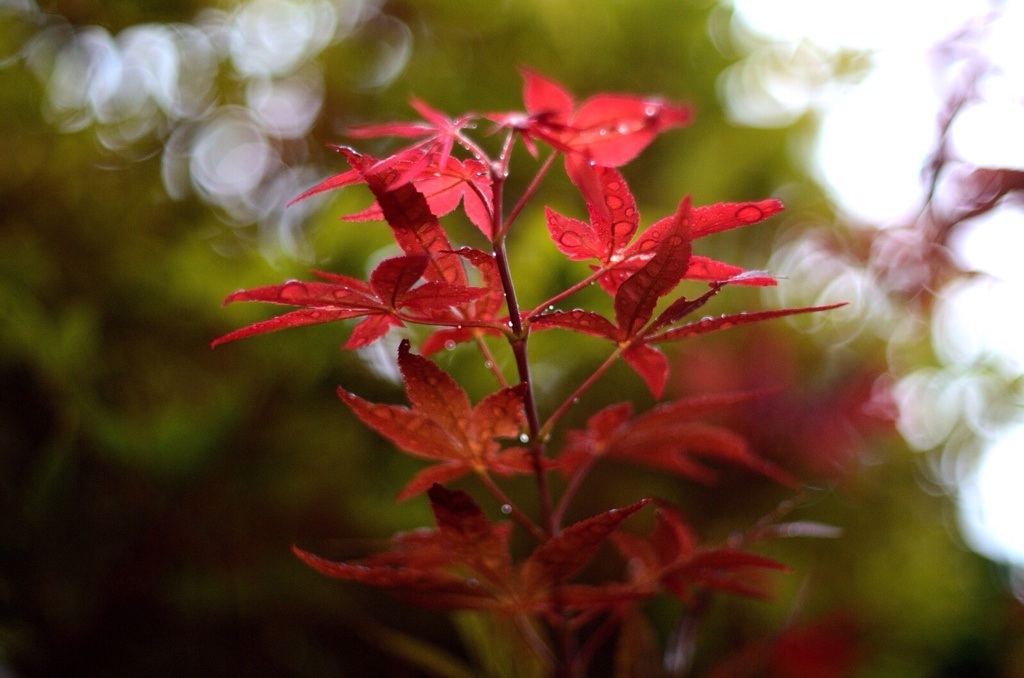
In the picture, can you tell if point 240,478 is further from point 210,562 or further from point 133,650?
point 133,650

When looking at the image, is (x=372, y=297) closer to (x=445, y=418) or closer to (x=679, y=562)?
(x=445, y=418)

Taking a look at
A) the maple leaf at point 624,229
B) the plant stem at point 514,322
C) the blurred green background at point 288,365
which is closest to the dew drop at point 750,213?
the maple leaf at point 624,229

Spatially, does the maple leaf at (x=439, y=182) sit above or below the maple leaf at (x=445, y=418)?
above

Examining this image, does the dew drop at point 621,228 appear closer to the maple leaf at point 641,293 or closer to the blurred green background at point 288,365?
the maple leaf at point 641,293

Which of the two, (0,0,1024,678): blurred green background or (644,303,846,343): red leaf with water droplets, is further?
(0,0,1024,678): blurred green background

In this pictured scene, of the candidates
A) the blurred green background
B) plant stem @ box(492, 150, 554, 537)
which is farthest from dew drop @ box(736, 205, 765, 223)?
the blurred green background

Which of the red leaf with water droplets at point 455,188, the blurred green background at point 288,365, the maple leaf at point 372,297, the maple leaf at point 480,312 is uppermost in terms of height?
the red leaf with water droplets at point 455,188

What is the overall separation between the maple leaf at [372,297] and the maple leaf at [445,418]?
3 centimetres

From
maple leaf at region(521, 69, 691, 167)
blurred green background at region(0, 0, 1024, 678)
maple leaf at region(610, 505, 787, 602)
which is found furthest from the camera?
blurred green background at region(0, 0, 1024, 678)

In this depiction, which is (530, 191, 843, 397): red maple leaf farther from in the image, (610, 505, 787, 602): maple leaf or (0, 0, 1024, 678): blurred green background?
(0, 0, 1024, 678): blurred green background

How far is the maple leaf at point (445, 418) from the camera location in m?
0.37

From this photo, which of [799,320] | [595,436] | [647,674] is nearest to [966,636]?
[799,320]

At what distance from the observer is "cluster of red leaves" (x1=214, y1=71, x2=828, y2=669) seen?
346 mm

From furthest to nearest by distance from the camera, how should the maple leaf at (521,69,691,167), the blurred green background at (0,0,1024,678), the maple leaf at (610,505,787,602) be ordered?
the blurred green background at (0,0,1024,678)
the maple leaf at (610,505,787,602)
the maple leaf at (521,69,691,167)
